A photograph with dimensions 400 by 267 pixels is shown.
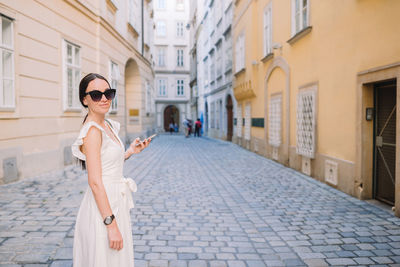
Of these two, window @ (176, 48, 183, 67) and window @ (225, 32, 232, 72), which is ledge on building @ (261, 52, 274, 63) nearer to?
window @ (225, 32, 232, 72)

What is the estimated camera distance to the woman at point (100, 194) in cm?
197

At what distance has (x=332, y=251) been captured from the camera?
3.93 meters

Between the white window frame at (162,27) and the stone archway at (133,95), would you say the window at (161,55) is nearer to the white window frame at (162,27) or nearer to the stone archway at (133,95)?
the white window frame at (162,27)

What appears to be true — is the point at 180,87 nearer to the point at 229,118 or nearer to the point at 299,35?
the point at 229,118

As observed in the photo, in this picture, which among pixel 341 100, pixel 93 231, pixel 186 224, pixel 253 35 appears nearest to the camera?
pixel 93 231

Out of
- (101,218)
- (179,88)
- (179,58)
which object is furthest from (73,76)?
(179,58)

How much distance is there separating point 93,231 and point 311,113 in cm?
774

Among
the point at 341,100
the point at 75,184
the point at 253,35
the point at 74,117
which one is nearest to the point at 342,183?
the point at 341,100

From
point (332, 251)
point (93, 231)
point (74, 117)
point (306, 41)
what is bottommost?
point (332, 251)

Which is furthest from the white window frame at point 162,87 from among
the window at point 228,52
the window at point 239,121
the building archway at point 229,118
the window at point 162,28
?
the window at point 239,121

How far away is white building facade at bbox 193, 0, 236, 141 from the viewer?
21.6 m

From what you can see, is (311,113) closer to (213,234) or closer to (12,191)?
(213,234)

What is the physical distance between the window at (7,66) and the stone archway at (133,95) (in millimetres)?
12485

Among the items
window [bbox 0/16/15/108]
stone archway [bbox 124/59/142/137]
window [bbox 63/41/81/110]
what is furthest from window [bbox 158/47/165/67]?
window [bbox 0/16/15/108]
